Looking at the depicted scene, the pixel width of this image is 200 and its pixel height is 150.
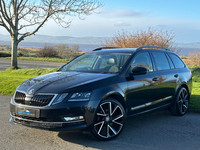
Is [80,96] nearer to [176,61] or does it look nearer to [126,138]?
[126,138]

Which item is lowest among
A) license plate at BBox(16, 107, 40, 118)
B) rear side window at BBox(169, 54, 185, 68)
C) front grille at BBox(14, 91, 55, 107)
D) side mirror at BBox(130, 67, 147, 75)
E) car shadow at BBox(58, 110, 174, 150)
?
car shadow at BBox(58, 110, 174, 150)

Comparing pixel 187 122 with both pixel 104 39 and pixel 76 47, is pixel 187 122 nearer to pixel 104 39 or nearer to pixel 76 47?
pixel 104 39

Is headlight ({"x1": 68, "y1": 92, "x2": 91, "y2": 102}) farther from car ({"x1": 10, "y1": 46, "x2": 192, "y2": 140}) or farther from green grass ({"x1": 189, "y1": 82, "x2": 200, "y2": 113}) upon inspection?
green grass ({"x1": 189, "y1": 82, "x2": 200, "y2": 113})

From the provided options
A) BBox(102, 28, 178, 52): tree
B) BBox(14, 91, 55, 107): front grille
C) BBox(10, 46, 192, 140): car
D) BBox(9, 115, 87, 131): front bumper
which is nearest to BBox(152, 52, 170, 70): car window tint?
BBox(10, 46, 192, 140): car

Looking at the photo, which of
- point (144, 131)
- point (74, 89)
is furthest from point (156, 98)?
point (74, 89)

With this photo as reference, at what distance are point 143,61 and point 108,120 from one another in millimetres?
1742

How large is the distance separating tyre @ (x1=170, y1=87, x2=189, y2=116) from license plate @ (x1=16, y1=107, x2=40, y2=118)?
3.68 metres

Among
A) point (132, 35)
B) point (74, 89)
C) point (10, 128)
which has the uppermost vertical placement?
point (132, 35)

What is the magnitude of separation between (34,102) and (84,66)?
175cm

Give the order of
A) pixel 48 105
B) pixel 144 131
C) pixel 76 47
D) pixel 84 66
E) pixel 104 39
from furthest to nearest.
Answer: pixel 76 47 → pixel 104 39 → pixel 84 66 → pixel 144 131 → pixel 48 105

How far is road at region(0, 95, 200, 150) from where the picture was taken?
4258 mm

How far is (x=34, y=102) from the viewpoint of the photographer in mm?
4223

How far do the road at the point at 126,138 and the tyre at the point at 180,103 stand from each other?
631 millimetres

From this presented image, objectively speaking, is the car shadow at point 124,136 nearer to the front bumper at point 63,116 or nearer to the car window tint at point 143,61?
the front bumper at point 63,116
